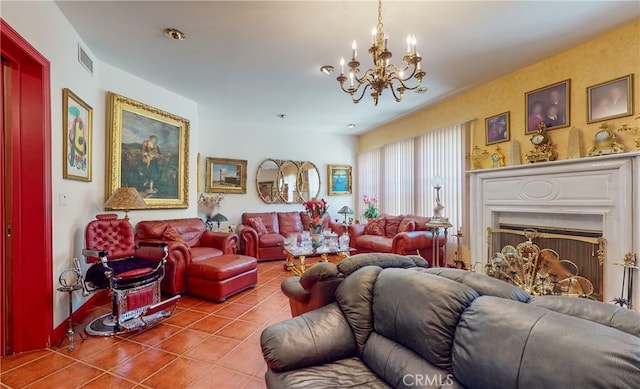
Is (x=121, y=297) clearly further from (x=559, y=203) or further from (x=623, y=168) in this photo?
(x=623, y=168)

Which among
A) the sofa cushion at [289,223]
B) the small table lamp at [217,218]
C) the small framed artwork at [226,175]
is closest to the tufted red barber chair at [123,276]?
the small table lamp at [217,218]

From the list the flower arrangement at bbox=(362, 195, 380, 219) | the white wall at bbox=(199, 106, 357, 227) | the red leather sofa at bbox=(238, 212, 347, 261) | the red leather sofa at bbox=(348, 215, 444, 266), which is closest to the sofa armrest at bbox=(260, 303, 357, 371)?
the red leather sofa at bbox=(348, 215, 444, 266)

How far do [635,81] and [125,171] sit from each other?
5.88m

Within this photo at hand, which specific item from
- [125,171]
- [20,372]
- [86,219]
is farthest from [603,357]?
[125,171]

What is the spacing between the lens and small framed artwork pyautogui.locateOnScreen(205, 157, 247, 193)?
5938 mm

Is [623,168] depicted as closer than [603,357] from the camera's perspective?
No

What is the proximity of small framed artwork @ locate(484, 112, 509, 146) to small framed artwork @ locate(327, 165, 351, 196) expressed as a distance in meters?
3.78

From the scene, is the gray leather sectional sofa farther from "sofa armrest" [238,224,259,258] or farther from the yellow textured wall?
"sofa armrest" [238,224,259,258]

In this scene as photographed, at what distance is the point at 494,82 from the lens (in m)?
4.06

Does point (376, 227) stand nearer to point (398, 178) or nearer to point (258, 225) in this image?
point (398, 178)

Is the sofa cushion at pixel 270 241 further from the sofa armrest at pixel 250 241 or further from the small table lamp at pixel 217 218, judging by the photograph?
the small table lamp at pixel 217 218

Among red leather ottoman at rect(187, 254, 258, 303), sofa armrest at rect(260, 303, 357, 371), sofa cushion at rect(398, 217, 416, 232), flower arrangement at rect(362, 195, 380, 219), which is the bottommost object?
red leather ottoman at rect(187, 254, 258, 303)

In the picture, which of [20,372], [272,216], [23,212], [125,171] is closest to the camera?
[20,372]

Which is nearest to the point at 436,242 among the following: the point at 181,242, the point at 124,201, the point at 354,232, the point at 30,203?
the point at 354,232
